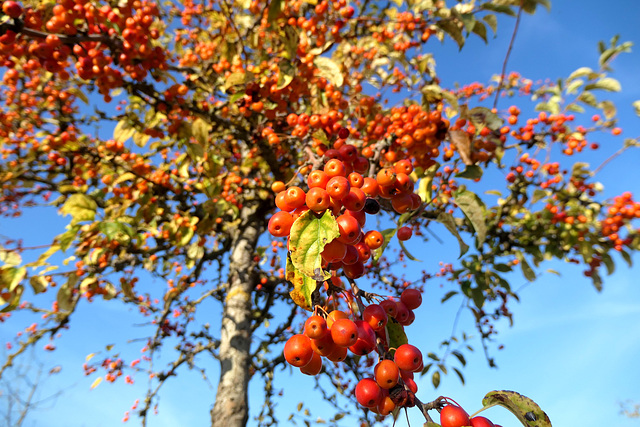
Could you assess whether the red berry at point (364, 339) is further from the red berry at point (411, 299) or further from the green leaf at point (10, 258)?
the green leaf at point (10, 258)

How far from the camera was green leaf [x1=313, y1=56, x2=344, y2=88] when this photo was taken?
270 cm

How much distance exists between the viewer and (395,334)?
1412mm

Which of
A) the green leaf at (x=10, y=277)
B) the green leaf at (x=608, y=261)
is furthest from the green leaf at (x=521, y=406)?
the green leaf at (x=608, y=261)

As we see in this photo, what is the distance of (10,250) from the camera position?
3107 millimetres

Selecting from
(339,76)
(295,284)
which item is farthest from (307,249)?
(339,76)

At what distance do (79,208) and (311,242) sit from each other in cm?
314

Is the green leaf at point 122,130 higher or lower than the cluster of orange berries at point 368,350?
higher

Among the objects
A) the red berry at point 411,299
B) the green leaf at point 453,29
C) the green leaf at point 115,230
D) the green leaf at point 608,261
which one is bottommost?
the red berry at point 411,299

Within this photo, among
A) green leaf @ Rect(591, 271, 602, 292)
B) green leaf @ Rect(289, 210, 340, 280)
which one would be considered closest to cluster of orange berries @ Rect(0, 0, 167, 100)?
green leaf @ Rect(289, 210, 340, 280)

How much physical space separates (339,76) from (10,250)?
328 cm

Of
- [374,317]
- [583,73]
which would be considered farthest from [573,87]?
[374,317]

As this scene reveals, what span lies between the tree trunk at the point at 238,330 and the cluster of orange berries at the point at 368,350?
2864mm

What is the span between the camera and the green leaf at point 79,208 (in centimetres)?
329

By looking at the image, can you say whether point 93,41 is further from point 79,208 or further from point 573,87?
point 573,87
